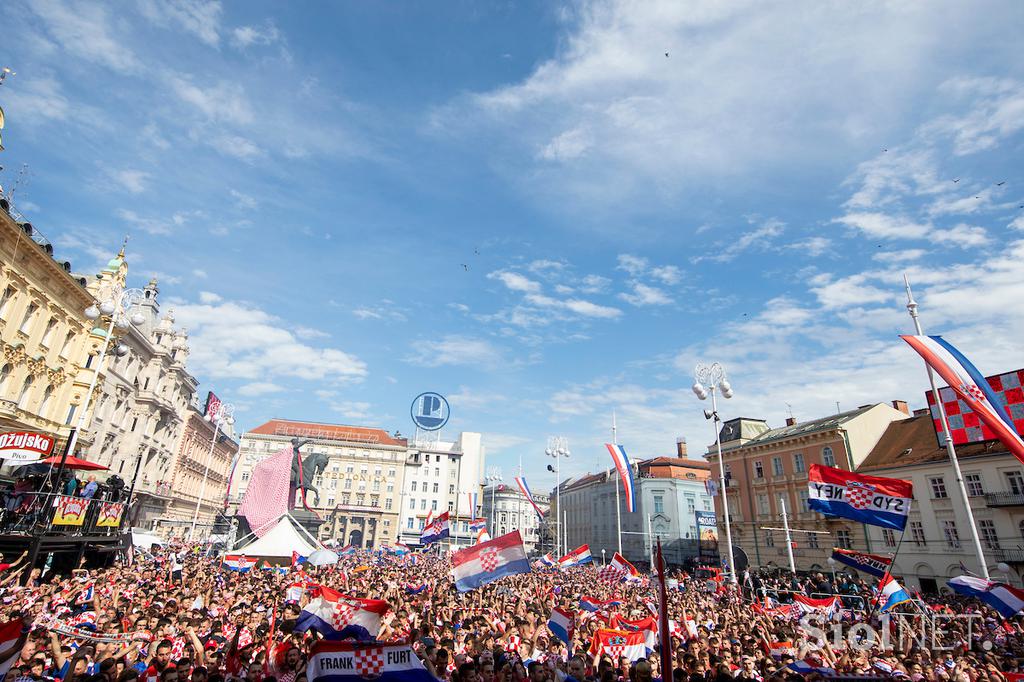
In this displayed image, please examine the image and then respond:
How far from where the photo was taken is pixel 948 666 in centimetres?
1023

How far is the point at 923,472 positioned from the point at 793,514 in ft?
34.3

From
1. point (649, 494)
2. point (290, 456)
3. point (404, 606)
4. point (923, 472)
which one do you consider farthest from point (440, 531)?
point (649, 494)

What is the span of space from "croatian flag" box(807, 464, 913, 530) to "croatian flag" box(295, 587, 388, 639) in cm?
1298

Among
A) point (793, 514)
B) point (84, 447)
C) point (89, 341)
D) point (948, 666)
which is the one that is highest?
point (89, 341)

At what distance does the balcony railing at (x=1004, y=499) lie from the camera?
3075 centimetres

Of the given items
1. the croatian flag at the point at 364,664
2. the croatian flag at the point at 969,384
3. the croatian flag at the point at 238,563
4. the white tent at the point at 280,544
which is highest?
the croatian flag at the point at 969,384

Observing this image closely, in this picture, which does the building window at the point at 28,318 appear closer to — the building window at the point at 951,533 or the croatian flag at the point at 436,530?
the croatian flag at the point at 436,530

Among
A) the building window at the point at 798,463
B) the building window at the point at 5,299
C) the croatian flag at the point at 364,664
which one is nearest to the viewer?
the croatian flag at the point at 364,664

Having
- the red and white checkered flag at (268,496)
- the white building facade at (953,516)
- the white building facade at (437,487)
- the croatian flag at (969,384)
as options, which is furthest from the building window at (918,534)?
the white building facade at (437,487)

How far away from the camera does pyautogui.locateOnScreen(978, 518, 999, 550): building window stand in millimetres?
31797

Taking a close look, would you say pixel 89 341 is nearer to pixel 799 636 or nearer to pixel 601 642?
pixel 601 642

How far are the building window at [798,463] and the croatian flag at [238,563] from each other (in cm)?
4106

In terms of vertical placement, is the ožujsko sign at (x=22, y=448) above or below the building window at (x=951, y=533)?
above

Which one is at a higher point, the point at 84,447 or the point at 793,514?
the point at 84,447
